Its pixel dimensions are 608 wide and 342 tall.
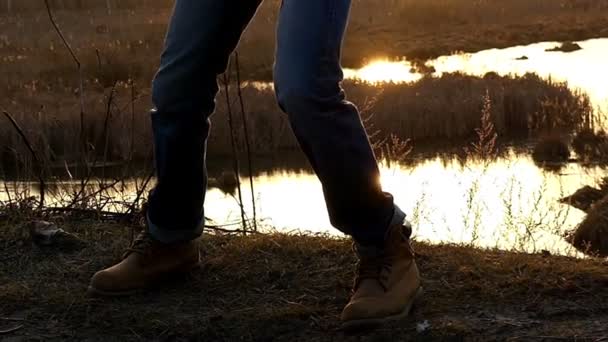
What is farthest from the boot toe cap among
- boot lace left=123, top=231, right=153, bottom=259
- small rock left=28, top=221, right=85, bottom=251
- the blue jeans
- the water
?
the water

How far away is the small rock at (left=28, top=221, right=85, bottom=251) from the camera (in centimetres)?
363

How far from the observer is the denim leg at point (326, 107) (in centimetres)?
229

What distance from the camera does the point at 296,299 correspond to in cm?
289

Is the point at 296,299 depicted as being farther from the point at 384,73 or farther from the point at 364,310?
the point at 384,73

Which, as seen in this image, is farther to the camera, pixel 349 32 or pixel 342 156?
pixel 349 32

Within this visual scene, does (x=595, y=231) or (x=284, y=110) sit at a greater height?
(x=284, y=110)

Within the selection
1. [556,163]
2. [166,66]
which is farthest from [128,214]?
[556,163]

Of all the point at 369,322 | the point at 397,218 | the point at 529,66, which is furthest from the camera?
the point at 529,66

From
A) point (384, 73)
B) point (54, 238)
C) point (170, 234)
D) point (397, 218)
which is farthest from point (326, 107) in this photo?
point (384, 73)

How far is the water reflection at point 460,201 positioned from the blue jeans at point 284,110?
3464mm

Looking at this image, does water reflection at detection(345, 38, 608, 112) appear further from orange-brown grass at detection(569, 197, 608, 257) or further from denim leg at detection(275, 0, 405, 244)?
denim leg at detection(275, 0, 405, 244)

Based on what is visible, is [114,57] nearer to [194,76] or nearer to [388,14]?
[388,14]

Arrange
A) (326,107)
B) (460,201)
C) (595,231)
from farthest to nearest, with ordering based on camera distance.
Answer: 1. (460,201)
2. (595,231)
3. (326,107)

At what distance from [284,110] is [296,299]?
76 centimetres
